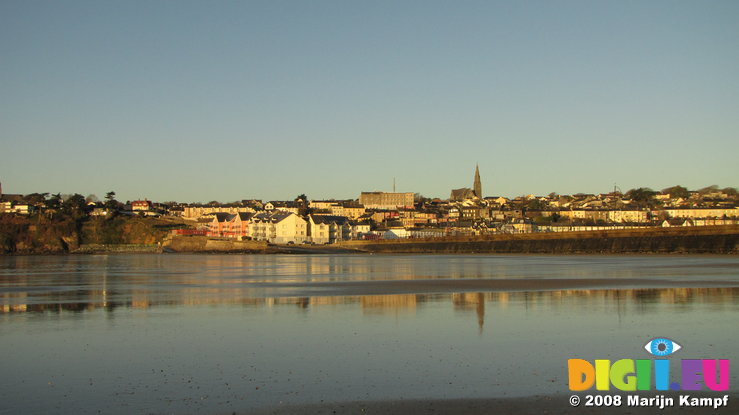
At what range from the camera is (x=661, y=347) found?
1670 centimetres

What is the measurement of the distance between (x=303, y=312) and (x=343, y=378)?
1188 cm

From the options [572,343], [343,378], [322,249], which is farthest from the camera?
[322,249]

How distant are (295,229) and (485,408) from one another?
143445 millimetres

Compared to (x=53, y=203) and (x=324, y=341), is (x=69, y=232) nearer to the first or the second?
(x=53, y=203)

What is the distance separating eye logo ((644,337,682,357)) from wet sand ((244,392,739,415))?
148 inches

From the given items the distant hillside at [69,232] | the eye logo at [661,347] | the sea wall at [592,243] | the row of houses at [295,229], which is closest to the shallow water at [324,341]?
the eye logo at [661,347]

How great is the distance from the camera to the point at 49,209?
167 metres

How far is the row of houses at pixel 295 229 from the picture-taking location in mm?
152000

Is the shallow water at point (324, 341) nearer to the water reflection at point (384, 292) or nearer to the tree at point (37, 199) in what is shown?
the water reflection at point (384, 292)

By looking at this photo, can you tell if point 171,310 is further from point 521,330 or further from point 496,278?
point 496,278

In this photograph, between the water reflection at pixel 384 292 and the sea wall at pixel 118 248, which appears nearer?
the water reflection at pixel 384 292

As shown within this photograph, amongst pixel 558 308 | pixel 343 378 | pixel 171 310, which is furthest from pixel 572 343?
pixel 171 310

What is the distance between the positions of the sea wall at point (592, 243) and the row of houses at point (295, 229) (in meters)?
27.4

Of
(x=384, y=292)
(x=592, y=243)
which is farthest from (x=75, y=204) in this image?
(x=384, y=292)
